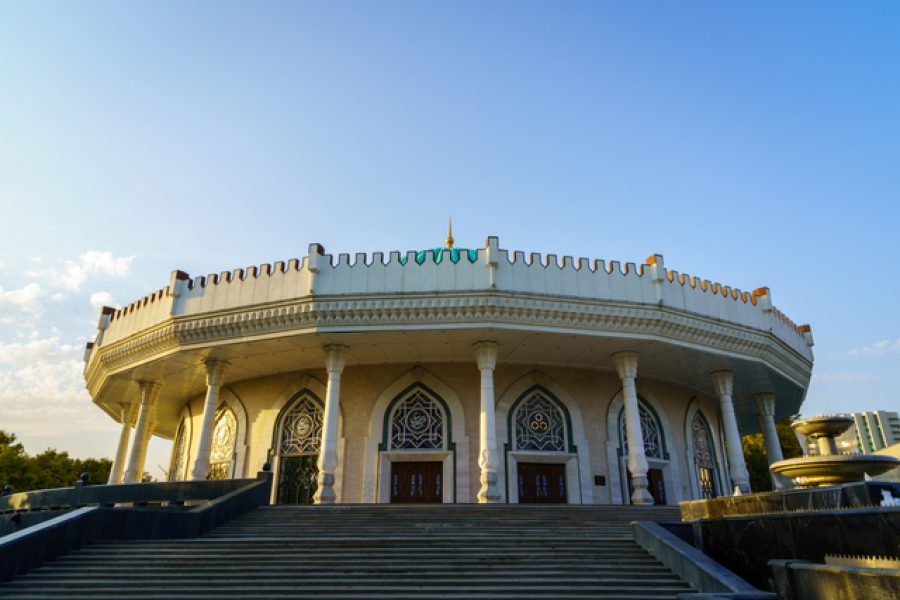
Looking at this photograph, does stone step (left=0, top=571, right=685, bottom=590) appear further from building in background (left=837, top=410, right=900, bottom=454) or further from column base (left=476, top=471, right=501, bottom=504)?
building in background (left=837, top=410, right=900, bottom=454)

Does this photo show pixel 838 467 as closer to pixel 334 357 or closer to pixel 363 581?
pixel 363 581

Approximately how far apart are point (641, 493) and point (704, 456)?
5.99m

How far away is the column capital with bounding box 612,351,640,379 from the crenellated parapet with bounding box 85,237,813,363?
133 cm

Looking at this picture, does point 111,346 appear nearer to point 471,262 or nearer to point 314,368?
point 314,368

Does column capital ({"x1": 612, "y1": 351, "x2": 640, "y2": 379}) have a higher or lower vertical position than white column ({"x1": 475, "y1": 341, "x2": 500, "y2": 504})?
higher

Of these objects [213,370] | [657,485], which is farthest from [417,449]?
[657,485]

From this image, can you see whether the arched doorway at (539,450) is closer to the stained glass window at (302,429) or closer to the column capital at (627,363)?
the column capital at (627,363)

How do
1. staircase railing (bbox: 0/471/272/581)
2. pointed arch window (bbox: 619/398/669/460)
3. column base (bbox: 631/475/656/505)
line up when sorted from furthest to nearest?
pointed arch window (bbox: 619/398/669/460)
column base (bbox: 631/475/656/505)
staircase railing (bbox: 0/471/272/581)

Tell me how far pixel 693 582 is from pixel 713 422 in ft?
50.4

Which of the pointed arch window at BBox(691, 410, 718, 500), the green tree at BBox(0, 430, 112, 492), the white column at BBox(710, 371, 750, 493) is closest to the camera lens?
the white column at BBox(710, 371, 750, 493)

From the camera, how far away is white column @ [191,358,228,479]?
1538cm

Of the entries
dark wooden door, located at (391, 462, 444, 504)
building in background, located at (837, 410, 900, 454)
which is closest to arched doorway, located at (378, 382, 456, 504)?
dark wooden door, located at (391, 462, 444, 504)

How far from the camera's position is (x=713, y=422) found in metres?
20.5

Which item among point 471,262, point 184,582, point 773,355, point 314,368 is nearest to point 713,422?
point 773,355
